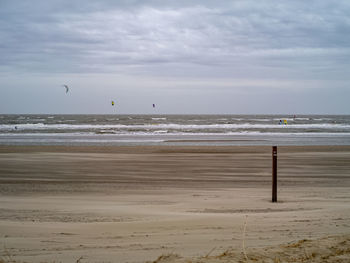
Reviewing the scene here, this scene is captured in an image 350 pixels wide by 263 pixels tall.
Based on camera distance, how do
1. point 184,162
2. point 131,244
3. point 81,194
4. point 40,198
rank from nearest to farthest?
1. point 131,244
2. point 40,198
3. point 81,194
4. point 184,162

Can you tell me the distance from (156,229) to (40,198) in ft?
13.4

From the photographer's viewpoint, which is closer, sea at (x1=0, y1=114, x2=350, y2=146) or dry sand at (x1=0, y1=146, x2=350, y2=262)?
dry sand at (x1=0, y1=146, x2=350, y2=262)

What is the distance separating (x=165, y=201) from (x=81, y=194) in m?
2.39

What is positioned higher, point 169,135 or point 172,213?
point 169,135

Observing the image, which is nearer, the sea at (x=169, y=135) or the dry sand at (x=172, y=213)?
the dry sand at (x=172, y=213)

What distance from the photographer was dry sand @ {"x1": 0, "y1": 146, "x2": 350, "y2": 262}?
4.42m

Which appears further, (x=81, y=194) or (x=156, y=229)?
(x=81, y=194)

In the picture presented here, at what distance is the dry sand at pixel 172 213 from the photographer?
4.42 metres

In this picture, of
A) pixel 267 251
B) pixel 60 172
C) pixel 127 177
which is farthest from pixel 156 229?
pixel 60 172

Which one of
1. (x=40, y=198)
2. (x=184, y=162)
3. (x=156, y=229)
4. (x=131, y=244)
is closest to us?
(x=131, y=244)

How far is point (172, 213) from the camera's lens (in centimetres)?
665

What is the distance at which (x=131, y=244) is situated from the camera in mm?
4785

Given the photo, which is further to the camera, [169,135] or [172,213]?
[169,135]

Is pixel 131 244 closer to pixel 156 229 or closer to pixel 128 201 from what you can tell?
pixel 156 229
